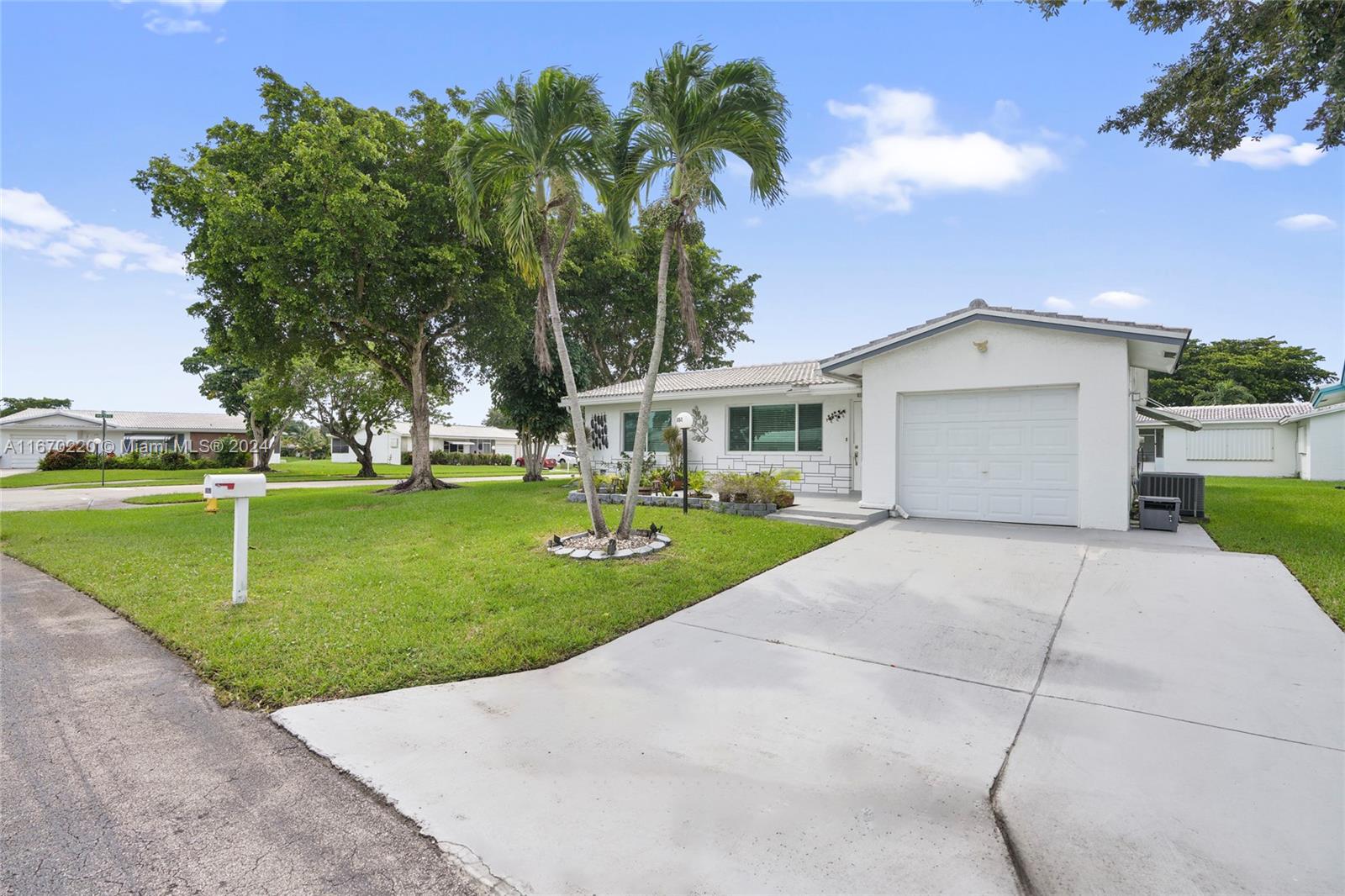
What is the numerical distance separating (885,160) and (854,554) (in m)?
8.09

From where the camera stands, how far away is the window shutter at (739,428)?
14930mm

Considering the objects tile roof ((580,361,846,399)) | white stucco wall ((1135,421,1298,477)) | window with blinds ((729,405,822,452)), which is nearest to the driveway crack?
tile roof ((580,361,846,399))

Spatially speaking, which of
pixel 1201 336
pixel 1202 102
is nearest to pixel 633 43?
pixel 1202 102

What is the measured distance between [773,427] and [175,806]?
13147 mm

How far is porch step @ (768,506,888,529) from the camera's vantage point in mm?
9422

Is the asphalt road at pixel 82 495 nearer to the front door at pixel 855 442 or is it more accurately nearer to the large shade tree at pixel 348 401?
the large shade tree at pixel 348 401

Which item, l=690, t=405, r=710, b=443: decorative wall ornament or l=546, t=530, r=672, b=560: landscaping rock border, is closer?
l=546, t=530, r=672, b=560: landscaping rock border

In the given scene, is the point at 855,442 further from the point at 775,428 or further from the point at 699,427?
the point at 699,427

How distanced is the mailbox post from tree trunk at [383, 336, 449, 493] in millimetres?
13212

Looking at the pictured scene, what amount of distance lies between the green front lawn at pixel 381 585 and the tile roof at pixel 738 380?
467 cm

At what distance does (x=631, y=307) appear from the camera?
24.1 m

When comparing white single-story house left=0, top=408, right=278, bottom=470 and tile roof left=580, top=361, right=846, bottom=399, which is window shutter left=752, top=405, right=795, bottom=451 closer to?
tile roof left=580, top=361, right=846, bottom=399

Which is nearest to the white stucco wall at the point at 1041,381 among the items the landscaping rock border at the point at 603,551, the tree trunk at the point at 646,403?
the tree trunk at the point at 646,403

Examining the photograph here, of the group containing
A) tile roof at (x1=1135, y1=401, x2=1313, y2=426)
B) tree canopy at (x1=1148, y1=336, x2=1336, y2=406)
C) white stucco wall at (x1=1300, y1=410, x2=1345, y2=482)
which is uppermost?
tree canopy at (x1=1148, y1=336, x2=1336, y2=406)
